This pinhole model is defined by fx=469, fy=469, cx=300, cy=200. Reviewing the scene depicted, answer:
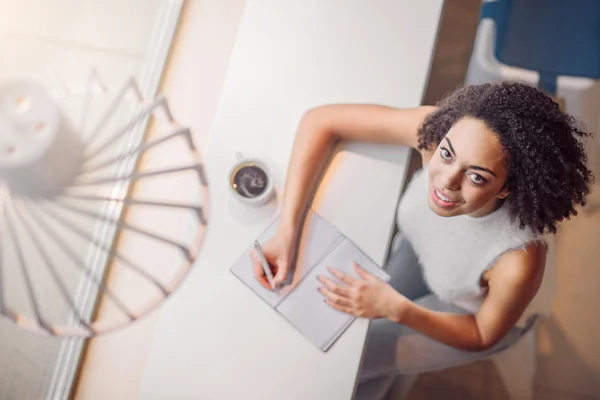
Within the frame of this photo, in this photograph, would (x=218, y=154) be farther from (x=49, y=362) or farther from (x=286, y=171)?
(x=49, y=362)

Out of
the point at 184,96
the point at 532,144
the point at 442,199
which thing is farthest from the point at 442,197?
the point at 184,96

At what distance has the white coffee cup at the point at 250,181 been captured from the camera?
0.78 meters

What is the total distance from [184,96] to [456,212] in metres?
0.46

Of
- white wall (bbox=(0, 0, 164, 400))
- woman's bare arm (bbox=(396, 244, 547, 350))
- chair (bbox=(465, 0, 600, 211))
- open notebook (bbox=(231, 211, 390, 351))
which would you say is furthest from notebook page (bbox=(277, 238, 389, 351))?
chair (bbox=(465, 0, 600, 211))

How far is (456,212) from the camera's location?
682 millimetres

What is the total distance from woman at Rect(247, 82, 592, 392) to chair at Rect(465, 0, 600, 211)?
356 millimetres

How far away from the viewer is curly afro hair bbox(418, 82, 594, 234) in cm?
58

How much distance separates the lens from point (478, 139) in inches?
23.1

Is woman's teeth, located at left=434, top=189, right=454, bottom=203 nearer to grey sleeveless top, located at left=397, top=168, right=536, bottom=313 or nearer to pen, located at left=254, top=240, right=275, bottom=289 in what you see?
grey sleeveless top, located at left=397, top=168, right=536, bottom=313

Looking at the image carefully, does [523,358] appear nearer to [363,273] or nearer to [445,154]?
[363,273]

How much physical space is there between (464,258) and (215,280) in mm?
424

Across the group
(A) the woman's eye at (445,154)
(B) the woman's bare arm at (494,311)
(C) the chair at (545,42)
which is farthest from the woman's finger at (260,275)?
(C) the chair at (545,42)

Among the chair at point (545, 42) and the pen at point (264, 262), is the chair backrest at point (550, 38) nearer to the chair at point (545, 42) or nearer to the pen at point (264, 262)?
the chair at point (545, 42)

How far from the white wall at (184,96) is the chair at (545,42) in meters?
0.55
